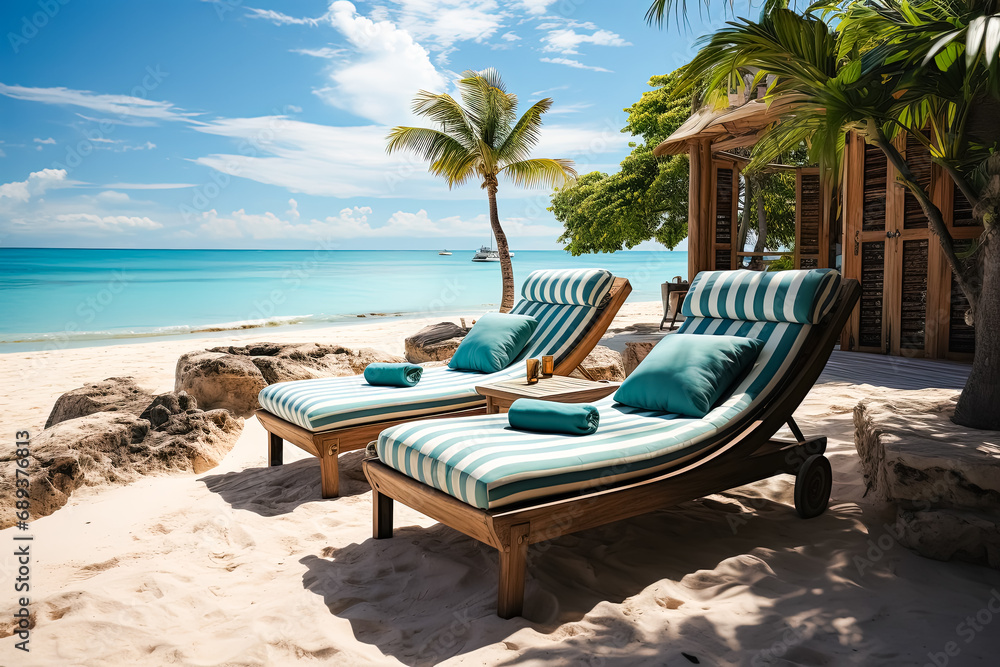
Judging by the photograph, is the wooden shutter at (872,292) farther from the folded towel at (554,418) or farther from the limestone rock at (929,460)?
the folded towel at (554,418)

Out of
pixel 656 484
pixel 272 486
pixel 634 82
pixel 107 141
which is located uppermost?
pixel 107 141

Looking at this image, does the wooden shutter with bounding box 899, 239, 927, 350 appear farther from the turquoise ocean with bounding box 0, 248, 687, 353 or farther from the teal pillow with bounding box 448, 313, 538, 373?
the turquoise ocean with bounding box 0, 248, 687, 353

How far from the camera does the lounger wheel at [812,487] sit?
113 inches

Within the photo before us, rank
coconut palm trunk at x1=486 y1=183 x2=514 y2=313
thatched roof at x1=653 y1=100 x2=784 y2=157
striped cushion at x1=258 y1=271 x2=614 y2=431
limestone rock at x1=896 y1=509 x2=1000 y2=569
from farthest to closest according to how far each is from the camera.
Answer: coconut palm trunk at x1=486 y1=183 x2=514 y2=313
thatched roof at x1=653 y1=100 x2=784 y2=157
striped cushion at x1=258 y1=271 x2=614 y2=431
limestone rock at x1=896 y1=509 x2=1000 y2=569

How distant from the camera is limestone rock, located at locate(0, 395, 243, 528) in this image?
Result: 3342 mm

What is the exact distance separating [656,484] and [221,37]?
26.0m

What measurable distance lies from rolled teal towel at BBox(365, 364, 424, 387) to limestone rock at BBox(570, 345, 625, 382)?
190 cm

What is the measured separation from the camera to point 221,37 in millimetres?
23062

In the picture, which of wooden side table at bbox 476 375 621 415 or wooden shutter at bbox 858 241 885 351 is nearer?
wooden side table at bbox 476 375 621 415

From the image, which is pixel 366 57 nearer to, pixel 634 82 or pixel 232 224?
pixel 634 82

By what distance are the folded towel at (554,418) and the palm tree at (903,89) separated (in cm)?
177

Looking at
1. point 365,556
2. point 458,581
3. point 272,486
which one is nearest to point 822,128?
point 458,581

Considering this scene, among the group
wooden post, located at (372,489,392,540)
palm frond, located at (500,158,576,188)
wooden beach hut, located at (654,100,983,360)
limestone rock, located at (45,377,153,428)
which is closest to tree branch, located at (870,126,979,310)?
wooden beach hut, located at (654,100,983,360)

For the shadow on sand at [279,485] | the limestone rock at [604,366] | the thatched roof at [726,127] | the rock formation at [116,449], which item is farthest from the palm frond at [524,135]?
the shadow on sand at [279,485]
